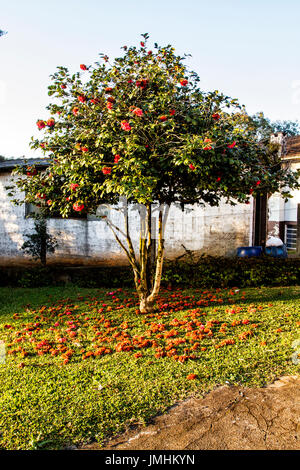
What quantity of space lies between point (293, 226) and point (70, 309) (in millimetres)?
8974

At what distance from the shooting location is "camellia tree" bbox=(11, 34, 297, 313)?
4.99 meters

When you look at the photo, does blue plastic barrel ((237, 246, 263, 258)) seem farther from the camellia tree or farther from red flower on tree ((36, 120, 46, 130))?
red flower on tree ((36, 120, 46, 130))

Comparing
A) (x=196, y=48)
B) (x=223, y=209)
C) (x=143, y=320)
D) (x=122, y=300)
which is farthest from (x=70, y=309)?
(x=223, y=209)

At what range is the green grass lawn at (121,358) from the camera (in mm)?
3125

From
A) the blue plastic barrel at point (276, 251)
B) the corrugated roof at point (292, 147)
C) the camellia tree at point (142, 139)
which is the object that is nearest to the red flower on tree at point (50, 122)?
the camellia tree at point (142, 139)

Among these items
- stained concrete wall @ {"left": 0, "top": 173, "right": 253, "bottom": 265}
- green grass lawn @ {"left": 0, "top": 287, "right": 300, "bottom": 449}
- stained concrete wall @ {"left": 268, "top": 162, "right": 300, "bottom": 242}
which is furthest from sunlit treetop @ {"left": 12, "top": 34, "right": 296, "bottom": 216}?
stained concrete wall @ {"left": 268, "top": 162, "right": 300, "bottom": 242}

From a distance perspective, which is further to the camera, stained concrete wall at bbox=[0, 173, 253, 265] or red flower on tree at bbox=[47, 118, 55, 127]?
stained concrete wall at bbox=[0, 173, 253, 265]

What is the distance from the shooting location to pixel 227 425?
290cm

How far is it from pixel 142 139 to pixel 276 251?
8.30m

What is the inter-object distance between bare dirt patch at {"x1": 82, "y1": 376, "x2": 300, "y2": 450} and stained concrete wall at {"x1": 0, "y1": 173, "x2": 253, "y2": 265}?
365 inches

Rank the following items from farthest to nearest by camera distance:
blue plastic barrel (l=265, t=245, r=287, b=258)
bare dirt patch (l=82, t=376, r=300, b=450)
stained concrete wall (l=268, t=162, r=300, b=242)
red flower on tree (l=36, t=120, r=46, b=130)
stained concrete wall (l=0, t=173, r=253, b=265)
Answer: stained concrete wall (l=268, t=162, r=300, b=242) < stained concrete wall (l=0, t=173, r=253, b=265) < blue plastic barrel (l=265, t=245, r=287, b=258) < red flower on tree (l=36, t=120, r=46, b=130) < bare dirt patch (l=82, t=376, r=300, b=450)

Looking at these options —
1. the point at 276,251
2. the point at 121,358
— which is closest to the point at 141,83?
the point at 121,358

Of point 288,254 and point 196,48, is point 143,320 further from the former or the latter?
point 288,254

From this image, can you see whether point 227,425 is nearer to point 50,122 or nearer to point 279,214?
point 50,122
